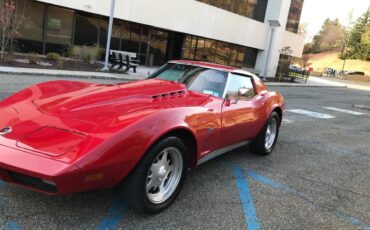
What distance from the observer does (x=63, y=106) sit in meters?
3.47

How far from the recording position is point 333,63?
94750 millimetres

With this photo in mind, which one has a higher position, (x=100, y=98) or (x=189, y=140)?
(x=100, y=98)

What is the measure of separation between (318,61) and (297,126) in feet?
324

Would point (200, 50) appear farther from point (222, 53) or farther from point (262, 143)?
point (262, 143)

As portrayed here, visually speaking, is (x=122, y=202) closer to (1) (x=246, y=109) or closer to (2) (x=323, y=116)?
(1) (x=246, y=109)

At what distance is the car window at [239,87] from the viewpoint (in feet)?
15.6

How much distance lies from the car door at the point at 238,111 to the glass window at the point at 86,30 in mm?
16080

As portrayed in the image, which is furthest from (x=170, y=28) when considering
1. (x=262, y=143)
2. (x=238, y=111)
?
(x=238, y=111)

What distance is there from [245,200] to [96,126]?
1928 mm

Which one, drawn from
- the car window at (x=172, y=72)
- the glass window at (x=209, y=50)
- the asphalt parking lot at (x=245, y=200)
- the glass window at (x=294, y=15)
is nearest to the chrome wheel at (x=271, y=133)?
the asphalt parking lot at (x=245, y=200)

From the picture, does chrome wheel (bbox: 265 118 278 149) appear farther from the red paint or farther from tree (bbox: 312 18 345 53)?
tree (bbox: 312 18 345 53)

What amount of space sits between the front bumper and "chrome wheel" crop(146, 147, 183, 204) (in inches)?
30.1

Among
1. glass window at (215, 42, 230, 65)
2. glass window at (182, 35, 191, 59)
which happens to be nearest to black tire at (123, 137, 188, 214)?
glass window at (182, 35, 191, 59)

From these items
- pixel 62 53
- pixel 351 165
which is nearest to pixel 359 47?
pixel 62 53
